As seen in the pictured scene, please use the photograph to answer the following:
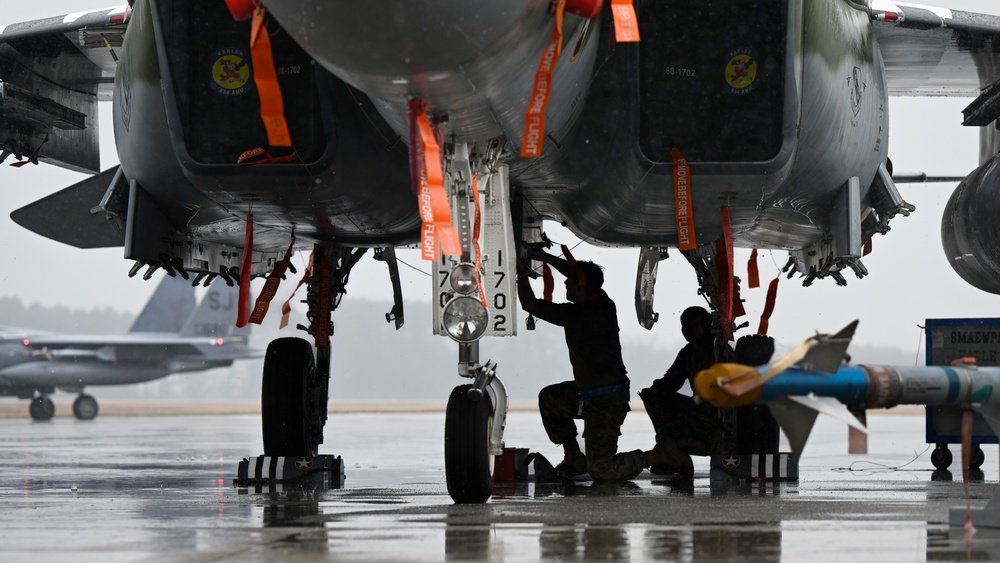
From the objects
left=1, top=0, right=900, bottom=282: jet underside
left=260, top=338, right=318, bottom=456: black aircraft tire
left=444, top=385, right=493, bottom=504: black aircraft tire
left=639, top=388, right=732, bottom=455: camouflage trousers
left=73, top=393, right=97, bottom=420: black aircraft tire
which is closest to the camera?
left=1, top=0, right=900, bottom=282: jet underside

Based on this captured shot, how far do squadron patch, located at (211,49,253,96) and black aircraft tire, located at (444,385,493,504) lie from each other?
5.76 ft

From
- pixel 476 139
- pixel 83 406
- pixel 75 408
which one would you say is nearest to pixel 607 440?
pixel 476 139

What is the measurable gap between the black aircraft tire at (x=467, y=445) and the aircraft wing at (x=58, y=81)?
354 cm

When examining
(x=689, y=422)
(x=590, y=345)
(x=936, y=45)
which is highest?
(x=936, y=45)

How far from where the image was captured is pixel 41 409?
1455 inches

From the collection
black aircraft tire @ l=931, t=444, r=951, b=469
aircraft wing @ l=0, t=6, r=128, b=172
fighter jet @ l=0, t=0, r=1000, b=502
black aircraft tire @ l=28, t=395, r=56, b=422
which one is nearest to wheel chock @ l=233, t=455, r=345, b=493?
fighter jet @ l=0, t=0, r=1000, b=502

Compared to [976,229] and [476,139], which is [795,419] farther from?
[976,229]

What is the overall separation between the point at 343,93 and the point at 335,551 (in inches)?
104

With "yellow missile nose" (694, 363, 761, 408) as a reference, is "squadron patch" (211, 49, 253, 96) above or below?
above

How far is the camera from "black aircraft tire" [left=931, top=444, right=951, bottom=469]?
1018 centimetres

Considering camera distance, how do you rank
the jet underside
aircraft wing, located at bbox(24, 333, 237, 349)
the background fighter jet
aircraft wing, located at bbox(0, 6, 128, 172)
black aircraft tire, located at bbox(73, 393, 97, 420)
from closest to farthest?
the jet underside → aircraft wing, located at bbox(0, 6, 128, 172) → black aircraft tire, located at bbox(73, 393, 97, 420) → the background fighter jet → aircraft wing, located at bbox(24, 333, 237, 349)

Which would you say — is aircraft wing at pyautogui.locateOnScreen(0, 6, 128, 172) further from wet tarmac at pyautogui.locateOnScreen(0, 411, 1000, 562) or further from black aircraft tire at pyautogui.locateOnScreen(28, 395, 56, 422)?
black aircraft tire at pyautogui.locateOnScreen(28, 395, 56, 422)

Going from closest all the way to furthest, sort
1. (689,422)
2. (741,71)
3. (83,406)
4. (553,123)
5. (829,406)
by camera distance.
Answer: (829,406) → (553,123) → (741,71) → (689,422) → (83,406)

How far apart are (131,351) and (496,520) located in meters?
39.8
